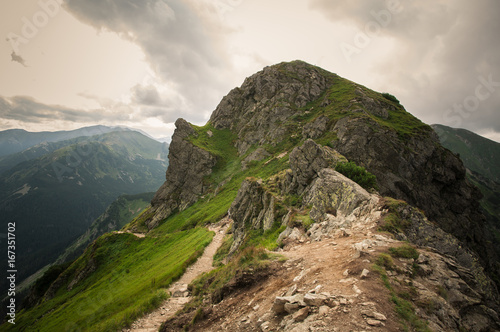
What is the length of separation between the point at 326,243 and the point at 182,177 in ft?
290

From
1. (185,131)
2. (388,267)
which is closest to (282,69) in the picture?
(185,131)

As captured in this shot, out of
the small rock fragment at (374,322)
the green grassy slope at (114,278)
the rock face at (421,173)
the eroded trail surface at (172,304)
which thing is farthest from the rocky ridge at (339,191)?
the green grassy slope at (114,278)

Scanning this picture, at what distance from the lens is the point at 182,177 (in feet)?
308

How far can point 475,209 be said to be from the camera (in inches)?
2148

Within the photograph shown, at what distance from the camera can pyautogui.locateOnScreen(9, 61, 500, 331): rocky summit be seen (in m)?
7.75

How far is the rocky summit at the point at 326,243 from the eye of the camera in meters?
7.75

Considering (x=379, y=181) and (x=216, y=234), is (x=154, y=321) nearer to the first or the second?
(x=216, y=234)

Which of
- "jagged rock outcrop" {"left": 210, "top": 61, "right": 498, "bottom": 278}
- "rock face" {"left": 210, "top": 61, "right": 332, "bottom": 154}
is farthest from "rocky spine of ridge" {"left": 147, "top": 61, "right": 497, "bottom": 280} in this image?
"rock face" {"left": 210, "top": 61, "right": 332, "bottom": 154}

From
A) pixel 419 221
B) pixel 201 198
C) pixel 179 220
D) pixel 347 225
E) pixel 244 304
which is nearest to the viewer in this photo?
pixel 244 304

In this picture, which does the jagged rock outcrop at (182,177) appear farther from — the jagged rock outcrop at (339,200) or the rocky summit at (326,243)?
the jagged rock outcrop at (339,200)

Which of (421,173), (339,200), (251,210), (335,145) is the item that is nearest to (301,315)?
(339,200)

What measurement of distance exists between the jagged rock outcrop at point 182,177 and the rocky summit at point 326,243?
676 mm

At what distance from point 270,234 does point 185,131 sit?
91602mm

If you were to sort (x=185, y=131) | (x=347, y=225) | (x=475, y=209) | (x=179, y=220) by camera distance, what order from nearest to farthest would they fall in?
(x=347, y=225) → (x=475, y=209) → (x=179, y=220) → (x=185, y=131)
